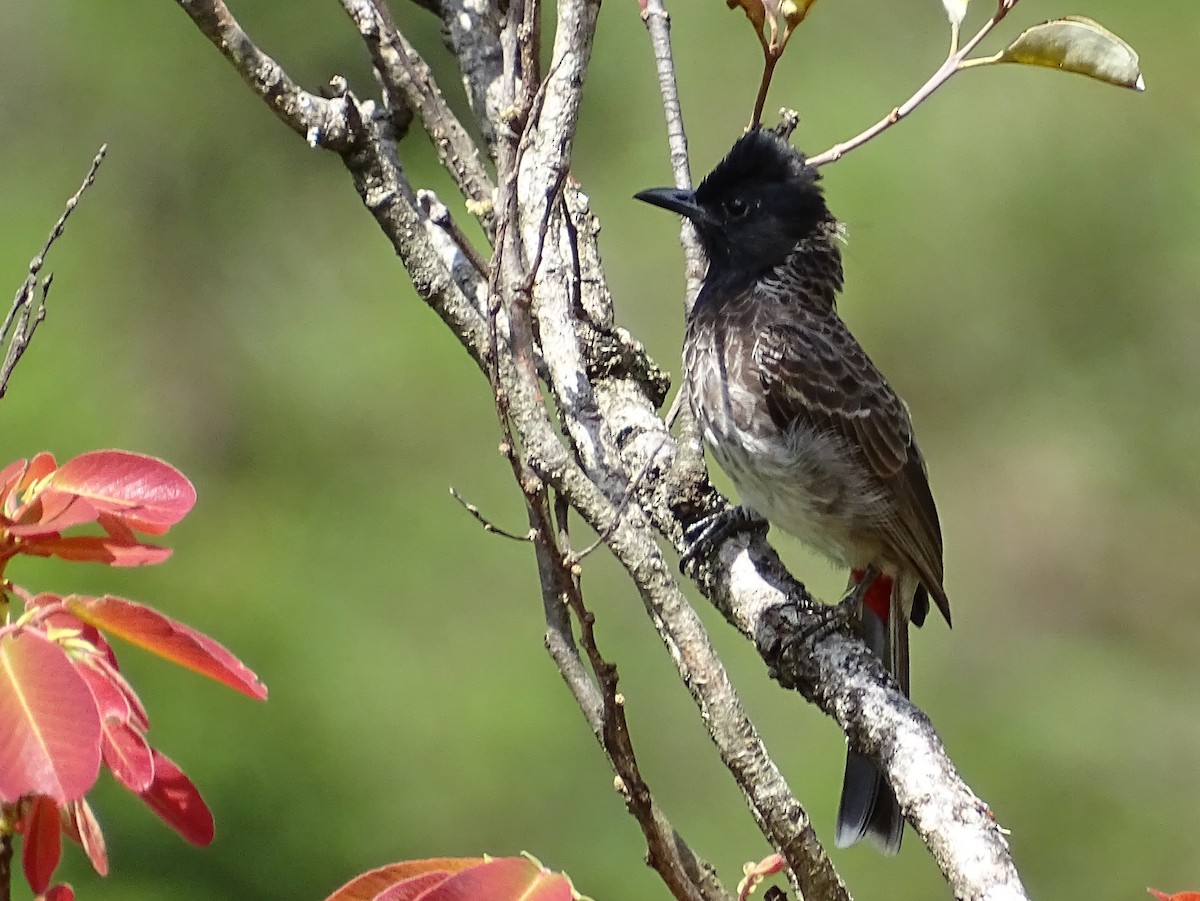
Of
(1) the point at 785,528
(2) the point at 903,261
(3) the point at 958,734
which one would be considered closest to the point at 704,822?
(3) the point at 958,734

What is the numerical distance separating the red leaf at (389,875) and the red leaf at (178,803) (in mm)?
126

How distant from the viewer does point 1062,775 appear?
4.97 metres

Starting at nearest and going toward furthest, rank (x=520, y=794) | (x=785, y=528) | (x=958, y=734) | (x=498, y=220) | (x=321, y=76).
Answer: (x=498, y=220) → (x=785, y=528) → (x=520, y=794) → (x=958, y=734) → (x=321, y=76)

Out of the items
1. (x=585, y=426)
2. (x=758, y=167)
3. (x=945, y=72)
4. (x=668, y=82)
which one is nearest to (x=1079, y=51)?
(x=945, y=72)

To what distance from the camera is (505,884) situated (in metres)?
1.03

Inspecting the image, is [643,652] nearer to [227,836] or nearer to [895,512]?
[227,836]

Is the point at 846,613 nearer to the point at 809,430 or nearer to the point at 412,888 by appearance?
Result: the point at 809,430

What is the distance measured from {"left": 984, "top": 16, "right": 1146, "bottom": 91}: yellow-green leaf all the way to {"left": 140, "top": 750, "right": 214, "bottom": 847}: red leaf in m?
1.32

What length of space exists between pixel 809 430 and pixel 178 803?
1.72 metres

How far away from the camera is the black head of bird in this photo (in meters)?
2.78

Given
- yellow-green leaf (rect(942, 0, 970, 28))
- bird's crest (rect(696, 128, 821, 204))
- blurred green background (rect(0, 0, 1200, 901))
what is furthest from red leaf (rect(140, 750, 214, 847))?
blurred green background (rect(0, 0, 1200, 901))

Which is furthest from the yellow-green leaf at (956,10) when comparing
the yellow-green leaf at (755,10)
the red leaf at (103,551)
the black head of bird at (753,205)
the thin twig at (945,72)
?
the red leaf at (103,551)

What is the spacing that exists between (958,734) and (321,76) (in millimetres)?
3626

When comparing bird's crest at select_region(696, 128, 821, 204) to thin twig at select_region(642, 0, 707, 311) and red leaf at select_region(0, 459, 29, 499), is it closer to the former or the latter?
thin twig at select_region(642, 0, 707, 311)
